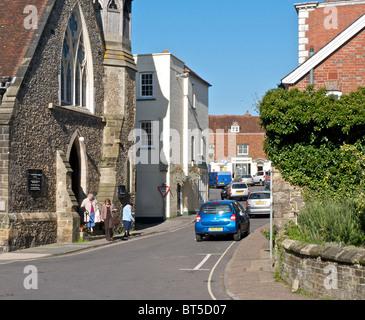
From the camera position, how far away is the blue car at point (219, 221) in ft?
71.1

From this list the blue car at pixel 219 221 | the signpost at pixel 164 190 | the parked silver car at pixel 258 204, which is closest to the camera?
the blue car at pixel 219 221

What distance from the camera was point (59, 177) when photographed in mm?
22078

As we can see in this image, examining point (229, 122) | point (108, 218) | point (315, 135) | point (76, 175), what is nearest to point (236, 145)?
point (229, 122)

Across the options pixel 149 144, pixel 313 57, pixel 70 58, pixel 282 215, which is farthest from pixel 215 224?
pixel 149 144

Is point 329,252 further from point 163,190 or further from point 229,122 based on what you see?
point 229,122

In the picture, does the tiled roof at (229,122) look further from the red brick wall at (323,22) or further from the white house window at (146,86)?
the red brick wall at (323,22)

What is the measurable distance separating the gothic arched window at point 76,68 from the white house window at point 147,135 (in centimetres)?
1112

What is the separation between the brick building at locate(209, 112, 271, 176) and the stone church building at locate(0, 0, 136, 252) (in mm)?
56418

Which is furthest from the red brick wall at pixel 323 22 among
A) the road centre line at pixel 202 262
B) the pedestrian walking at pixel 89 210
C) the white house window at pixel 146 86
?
the white house window at pixel 146 86

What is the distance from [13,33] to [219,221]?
1046 cm
